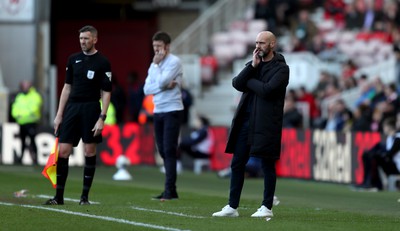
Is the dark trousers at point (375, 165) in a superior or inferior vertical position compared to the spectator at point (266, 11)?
inferior

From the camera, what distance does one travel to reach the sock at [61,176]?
50.2ft

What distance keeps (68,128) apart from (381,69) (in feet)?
53.9

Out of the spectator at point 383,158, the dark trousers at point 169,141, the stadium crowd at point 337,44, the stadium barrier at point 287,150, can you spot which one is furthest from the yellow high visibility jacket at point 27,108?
the dark trousers at point 169,141

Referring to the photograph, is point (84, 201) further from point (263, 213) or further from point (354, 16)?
point (354, 16)

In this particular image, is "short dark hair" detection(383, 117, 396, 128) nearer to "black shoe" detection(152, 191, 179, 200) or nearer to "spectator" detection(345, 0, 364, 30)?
"black shoe" detection(152, 191, 179, 200)

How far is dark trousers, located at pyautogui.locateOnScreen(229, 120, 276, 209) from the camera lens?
45.4 ft

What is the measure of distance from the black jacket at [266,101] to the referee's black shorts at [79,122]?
232 centimetres

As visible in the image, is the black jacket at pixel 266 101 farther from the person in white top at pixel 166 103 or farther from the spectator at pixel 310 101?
the spectator at pixel 310 101

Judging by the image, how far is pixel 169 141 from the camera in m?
16.9

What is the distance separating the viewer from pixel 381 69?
3048cm

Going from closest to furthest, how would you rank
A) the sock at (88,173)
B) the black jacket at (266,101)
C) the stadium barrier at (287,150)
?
the black jacket at (266,101) < the sock at (88,173) < the stadium barrier at (287,150)

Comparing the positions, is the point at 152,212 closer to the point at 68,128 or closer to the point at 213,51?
the point at 68,128

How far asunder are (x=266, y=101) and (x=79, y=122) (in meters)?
2.80

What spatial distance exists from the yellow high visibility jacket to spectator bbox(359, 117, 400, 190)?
8706mm
